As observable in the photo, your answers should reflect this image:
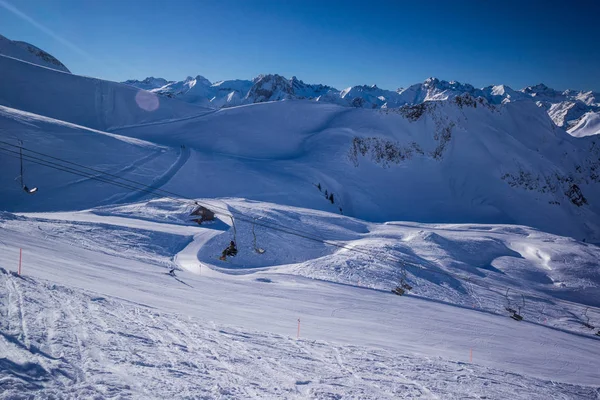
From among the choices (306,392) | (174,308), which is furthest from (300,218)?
(306,392)

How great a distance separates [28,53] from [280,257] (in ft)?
423

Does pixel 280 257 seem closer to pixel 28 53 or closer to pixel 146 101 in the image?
pixel 146 101

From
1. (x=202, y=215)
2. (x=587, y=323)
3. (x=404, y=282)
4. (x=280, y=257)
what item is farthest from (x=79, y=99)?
(x=587, y=323)

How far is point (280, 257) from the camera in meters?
24.4

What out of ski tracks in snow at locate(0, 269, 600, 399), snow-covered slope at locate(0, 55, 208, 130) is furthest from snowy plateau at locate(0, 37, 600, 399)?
snow-covered slope at locate(0, 55, 208, 130)

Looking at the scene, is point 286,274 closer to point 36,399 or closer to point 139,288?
point 139,288

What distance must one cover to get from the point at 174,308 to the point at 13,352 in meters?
5.79

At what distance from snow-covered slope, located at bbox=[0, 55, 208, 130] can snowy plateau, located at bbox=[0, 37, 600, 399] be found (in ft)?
1.45

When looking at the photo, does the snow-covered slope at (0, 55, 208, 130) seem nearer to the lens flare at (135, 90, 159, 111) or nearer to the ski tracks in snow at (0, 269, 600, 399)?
the lens flare at (135, 90, 159, 111)

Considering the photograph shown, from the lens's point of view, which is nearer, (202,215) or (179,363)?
(179,363)

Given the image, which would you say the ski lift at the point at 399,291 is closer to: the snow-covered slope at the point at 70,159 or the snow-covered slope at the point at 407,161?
the snow-covered slope at the point at 407,161

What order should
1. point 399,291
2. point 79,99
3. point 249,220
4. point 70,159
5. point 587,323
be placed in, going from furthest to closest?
1. point 79,99
2. point 70,159
3. point 249,220
4. point 587,323
5. point 399,291

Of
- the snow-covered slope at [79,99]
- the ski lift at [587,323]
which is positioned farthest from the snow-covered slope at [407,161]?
the ski lift at [587,323]

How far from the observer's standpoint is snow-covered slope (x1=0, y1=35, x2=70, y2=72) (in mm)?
97000
